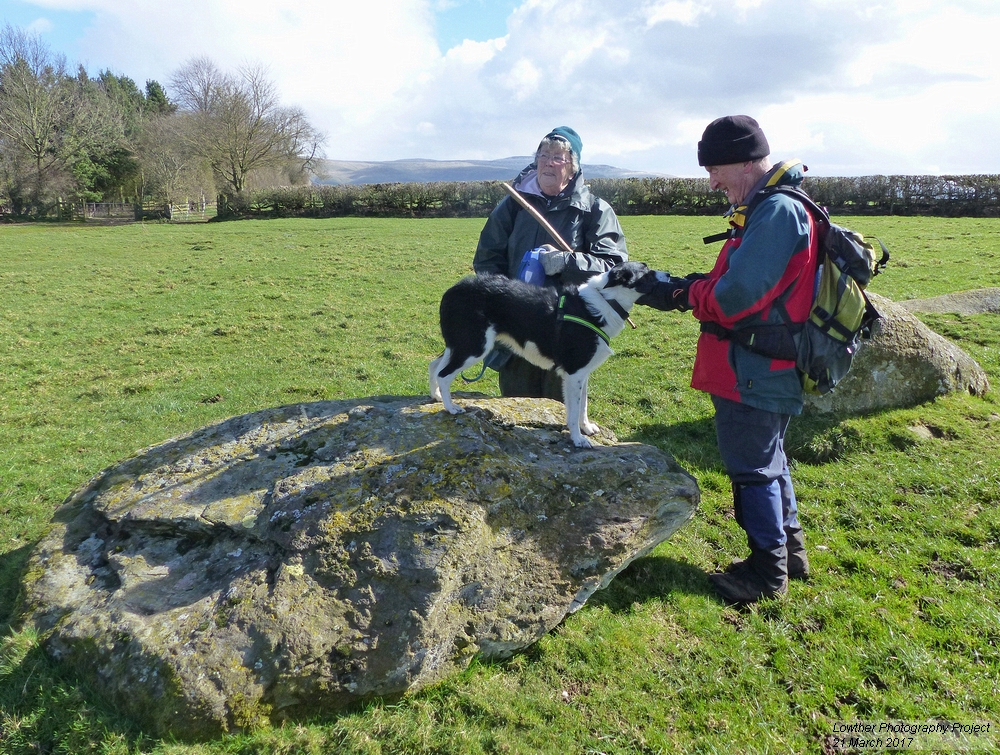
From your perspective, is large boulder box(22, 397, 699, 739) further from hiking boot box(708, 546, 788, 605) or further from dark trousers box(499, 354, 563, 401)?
dark trousers box(499, 354, 563, 401)

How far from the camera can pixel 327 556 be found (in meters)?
3.98

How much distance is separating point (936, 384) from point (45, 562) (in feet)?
32.3

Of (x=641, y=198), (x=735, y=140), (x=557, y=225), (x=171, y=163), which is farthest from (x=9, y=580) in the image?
(x=171, y=163)

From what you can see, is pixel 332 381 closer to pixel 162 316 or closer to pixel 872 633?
pixel 162 316

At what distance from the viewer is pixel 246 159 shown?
52594mm

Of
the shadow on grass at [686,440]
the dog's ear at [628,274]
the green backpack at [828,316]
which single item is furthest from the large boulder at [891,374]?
the dog's ear at [628,274]

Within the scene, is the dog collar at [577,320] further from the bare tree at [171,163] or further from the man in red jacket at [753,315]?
the bare tree at [171,163]

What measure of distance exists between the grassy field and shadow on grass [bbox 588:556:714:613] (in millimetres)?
23

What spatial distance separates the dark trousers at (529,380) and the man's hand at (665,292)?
2.02 meters

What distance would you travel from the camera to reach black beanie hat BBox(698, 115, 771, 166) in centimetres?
417

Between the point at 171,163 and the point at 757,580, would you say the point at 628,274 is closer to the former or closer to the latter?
the point at 757,580

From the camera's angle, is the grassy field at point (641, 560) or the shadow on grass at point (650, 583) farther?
the shadow on grass at point (650, 583)

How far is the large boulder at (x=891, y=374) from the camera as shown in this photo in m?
7.85

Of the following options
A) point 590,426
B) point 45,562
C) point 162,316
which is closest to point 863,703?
point 590,426
